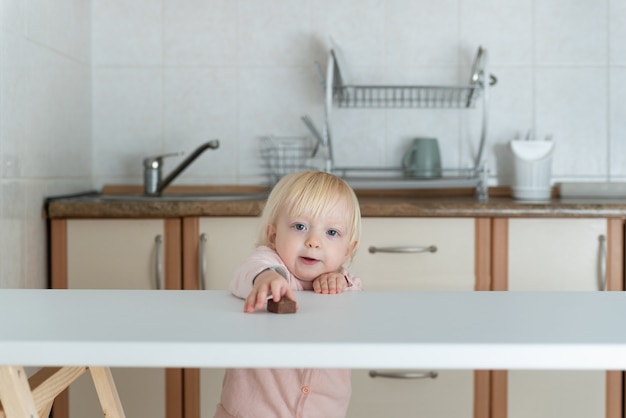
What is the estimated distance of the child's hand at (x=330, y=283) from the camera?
4.10ft

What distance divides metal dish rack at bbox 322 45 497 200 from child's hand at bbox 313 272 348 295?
131cm

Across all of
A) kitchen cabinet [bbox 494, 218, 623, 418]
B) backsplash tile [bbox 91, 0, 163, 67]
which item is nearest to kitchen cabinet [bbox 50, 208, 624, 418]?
kitchen cabinet [bbox 494, 218, 623, 418]

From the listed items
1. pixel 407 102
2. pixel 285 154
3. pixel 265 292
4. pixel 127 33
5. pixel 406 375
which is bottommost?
pixel 406 375

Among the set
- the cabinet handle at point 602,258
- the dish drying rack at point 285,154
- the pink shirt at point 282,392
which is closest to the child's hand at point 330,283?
the pink shirt at point 282,392

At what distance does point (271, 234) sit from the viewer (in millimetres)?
1442

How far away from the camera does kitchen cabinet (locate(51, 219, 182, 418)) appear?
2.26 m

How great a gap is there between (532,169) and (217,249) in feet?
3.40

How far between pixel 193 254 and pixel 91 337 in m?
1.46

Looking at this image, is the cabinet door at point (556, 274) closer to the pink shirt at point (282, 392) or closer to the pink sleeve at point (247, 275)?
the pink shirt at point (282, 392)

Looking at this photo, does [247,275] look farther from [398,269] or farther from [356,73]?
[356,73]

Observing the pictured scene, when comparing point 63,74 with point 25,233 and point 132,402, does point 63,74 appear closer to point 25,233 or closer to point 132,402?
point 25,233

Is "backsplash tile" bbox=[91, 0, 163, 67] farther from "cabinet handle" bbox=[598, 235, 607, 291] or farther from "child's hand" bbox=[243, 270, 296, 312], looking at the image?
"child's hand" bbox=[243, 270, 296, 312]

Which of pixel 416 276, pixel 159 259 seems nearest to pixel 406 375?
pixel 416 276

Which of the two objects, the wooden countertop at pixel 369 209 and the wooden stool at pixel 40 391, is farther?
the wooden countertop at pixel 369 209
